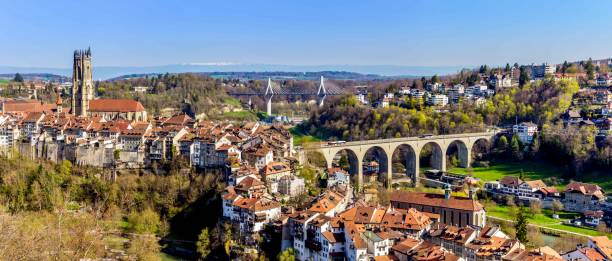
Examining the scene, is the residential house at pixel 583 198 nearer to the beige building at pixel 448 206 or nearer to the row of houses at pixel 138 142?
the beige building at pixel 448 206

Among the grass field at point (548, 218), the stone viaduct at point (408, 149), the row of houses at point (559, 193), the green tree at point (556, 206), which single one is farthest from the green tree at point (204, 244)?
the green tree at point (556, 206)

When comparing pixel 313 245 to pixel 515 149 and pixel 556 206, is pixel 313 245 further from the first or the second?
pixel 515 149

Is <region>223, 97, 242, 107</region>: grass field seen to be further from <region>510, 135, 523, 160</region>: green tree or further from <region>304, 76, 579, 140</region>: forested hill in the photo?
<region>510, 135, 523, 160</region>: green tree

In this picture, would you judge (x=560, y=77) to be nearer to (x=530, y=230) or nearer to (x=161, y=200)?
(x=530, y=230)

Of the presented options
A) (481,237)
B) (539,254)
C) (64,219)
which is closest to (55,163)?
(64,219)

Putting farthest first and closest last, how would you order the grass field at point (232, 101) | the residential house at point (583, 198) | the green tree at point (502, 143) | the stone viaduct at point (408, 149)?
the grass field at point (232, 101) → the green tree at point (502, 143) → the stone viaduct at point (408, 149) → the residential house at point (583, 198)

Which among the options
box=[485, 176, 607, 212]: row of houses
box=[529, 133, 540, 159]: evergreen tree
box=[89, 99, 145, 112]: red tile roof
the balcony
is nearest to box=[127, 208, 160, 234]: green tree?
the balcony

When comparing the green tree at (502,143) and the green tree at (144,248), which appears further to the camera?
the green tree at (502,143)
